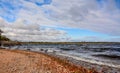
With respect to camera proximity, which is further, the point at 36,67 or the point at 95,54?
the point at 95,54

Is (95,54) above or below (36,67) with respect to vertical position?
below

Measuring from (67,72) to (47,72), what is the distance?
1878 millimetres

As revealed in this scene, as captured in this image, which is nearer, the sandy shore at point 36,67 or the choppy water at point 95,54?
the sandy shore at point 36,67

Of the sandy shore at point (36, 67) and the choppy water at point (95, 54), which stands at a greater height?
the sandy shore at point (36, 67)

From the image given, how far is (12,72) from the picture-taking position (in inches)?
615

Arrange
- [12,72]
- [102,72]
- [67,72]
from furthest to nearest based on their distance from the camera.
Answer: [102,72], [67,72], [12,72]

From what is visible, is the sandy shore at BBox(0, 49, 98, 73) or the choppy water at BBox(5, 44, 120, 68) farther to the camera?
the choppy water at BBox(5, 44, 120, 68)

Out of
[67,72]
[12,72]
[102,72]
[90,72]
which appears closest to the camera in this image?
[12,72]

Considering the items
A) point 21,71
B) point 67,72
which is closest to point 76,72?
point 67,72

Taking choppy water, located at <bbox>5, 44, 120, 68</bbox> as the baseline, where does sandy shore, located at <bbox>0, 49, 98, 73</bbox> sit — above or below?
above

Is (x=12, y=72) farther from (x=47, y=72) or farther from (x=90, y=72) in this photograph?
(x=90, y=72)

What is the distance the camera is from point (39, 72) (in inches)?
632

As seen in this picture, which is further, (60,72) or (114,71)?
(114,71)

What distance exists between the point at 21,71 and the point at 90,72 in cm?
716
